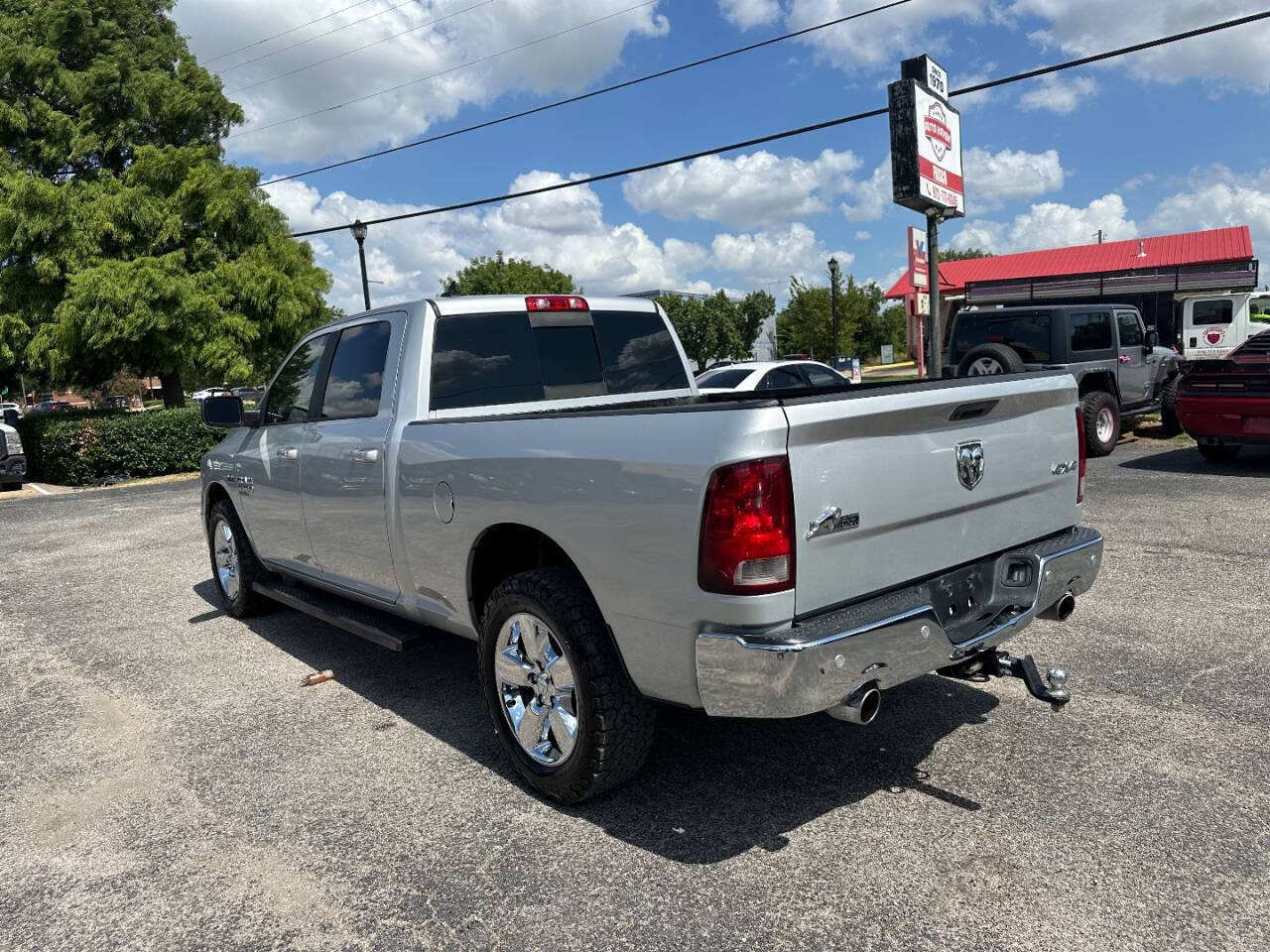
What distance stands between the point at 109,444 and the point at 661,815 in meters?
16.4

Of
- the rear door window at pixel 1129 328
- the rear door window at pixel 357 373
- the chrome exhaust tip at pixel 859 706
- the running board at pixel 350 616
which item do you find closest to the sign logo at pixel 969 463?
the chrome exhaust tip at pixel 859 706

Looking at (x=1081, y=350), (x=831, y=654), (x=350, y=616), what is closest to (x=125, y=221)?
(x=350, y=616)

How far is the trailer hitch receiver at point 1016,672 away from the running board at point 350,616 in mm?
2275

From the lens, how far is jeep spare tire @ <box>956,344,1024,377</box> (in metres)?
11.8

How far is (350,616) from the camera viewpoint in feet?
14.9

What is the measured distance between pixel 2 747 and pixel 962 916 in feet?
13.8

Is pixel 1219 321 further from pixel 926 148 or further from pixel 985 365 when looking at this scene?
pixel 985 365

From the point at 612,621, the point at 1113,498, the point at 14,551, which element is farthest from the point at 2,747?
the point at 1113,498

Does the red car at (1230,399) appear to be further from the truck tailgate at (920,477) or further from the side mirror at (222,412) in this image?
the side mirror at (222,412)

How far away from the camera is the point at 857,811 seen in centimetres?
324

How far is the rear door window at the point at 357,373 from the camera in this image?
14.5 ft

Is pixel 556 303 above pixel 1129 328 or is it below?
above

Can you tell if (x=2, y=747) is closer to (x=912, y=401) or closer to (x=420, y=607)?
(x=420, y=607)

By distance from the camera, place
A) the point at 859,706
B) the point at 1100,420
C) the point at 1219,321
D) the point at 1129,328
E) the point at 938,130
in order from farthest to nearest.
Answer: the point at 1219,321, the point at 938,130, the point at 1129,328, the point at 1100,420, the point at 859,706
